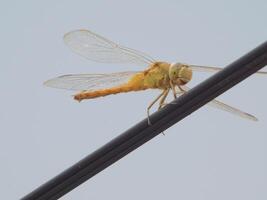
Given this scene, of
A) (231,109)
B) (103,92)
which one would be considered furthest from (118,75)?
(231,109)

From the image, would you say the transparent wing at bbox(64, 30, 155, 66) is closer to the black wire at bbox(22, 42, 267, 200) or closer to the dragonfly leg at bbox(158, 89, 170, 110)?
the dragonfly leg at bbox(158, 89, 170, 110)

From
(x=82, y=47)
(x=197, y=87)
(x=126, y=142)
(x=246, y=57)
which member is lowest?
(x=82, y=47)

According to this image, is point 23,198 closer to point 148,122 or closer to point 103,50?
point 148,122

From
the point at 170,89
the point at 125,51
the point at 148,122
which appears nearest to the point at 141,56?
the point at 125,51

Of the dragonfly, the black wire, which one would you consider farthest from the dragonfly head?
the black wire

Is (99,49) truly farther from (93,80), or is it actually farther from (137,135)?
(137,135)

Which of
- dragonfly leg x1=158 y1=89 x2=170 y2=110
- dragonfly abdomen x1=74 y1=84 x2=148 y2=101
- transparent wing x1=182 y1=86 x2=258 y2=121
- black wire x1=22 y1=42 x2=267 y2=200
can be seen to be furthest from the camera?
dragonfly abdomen x1=74 y1=84 x2=148 y2=101

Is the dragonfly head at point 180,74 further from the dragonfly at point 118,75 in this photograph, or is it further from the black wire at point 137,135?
the black wire at point 137,135
